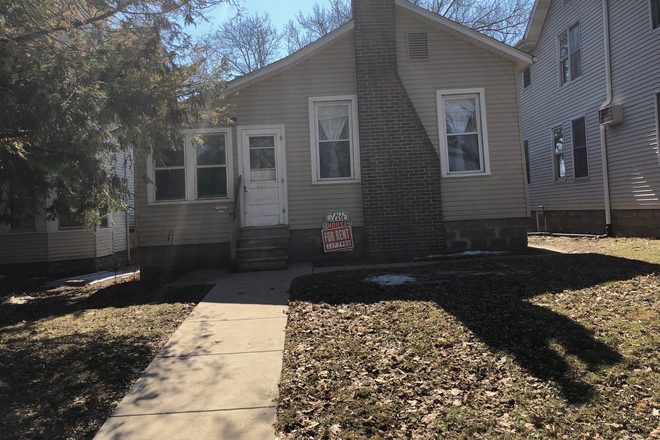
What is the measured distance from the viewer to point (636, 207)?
36.6 ft

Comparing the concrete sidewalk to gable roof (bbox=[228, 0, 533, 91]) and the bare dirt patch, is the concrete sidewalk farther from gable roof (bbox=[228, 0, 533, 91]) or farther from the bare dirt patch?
gable roof (bbox=[228, 0, 533, 91])

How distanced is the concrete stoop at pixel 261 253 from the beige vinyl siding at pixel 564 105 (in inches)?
371

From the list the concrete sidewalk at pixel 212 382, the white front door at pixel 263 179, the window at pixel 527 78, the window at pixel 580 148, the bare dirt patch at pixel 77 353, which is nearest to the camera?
the concrete sidewalk at pixel 212 382

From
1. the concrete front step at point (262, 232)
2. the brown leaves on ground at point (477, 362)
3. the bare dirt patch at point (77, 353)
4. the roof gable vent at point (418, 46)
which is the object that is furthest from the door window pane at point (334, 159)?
the brown leaves on ground at point (477, 362)

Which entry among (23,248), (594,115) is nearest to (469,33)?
(594,115)

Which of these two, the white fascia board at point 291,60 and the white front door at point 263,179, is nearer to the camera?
the white fascia board at point 291,60

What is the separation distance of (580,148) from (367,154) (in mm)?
7976

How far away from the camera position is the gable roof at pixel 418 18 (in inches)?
365

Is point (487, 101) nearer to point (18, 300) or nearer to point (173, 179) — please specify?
point (173, 179)

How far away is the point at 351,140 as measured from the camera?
9477mm

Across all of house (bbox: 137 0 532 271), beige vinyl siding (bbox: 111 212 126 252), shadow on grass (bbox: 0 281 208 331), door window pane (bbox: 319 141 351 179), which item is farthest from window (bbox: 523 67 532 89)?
beige vinyl siding (bbox: 111 212 126 252)

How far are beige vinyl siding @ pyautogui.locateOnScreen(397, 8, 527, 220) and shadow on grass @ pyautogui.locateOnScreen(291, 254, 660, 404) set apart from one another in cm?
178

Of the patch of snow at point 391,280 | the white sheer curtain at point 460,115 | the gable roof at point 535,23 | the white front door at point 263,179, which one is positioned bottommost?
the patch of snow at point 391,280

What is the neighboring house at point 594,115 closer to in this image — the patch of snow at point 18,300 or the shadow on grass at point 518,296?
the shadow on grass at point 518,296
